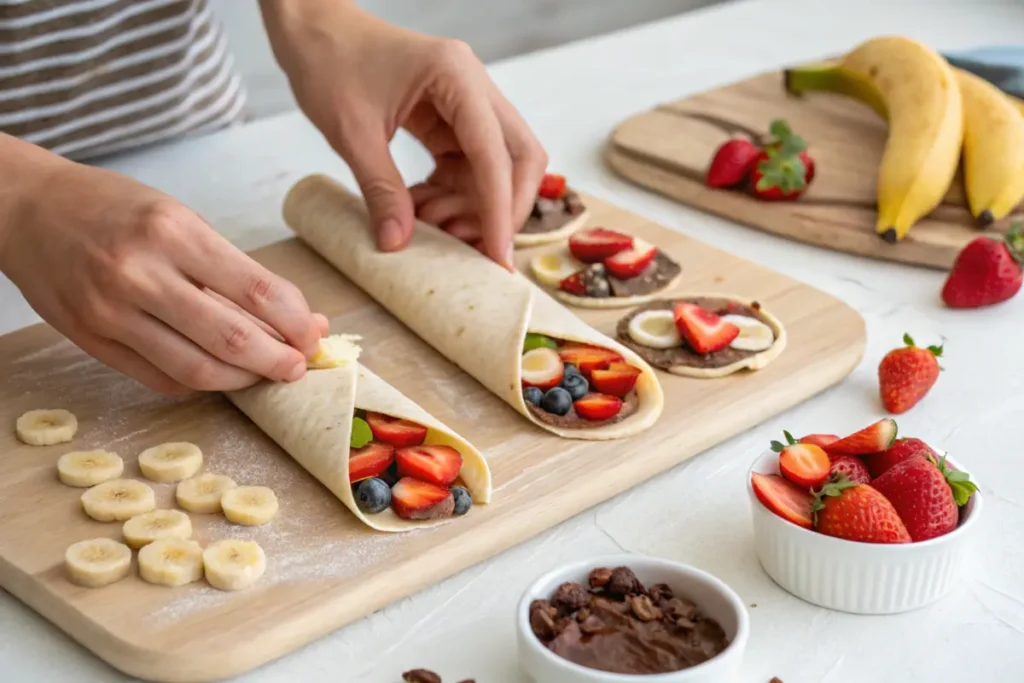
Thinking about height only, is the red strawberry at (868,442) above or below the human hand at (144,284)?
below

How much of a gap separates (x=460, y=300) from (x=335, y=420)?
0.47m

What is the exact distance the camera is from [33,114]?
3.04 meters

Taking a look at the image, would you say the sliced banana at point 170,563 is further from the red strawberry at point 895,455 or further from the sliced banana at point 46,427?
the red strawberry at point 895,455

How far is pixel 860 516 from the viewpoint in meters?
1.75

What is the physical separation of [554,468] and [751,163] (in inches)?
51.3

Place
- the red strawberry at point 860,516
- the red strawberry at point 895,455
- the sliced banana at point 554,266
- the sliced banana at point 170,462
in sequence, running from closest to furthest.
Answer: the red strawberry at point 860,516, the red strawberry at point 895,455, the sliced banana at point 170,462, the sliced banana at point 554,266

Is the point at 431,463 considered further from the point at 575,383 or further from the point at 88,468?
the point at 88,468

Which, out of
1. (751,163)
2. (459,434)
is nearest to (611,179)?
(751,163)

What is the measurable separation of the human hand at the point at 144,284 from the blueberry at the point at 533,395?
40 centimetres

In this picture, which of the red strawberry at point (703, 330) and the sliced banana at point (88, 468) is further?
the red strawberry at point (703, 330)

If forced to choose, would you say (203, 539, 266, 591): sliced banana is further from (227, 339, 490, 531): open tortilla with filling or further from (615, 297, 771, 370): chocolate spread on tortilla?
(615, 297, 771, 370): chocolate spread on tortilla

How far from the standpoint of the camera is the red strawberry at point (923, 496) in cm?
176

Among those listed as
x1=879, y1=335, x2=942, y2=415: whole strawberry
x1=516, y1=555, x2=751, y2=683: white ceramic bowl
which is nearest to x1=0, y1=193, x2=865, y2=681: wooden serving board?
x1=879, y1=335, x2=942, y2=415: whole strawberry

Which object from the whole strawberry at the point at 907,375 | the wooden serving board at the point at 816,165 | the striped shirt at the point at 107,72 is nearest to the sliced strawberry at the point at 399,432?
the whole strawberry at the point at 907,375
